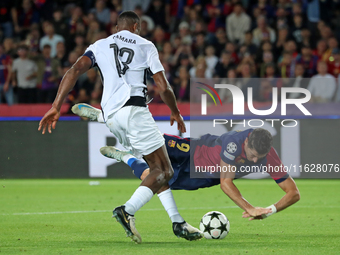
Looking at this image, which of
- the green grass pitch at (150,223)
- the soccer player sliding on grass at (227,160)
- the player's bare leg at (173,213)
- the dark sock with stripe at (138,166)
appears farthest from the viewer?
the dark sock with stripe at (138,166)

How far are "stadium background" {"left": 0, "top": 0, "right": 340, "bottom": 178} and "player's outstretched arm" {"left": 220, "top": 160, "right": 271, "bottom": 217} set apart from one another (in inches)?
246

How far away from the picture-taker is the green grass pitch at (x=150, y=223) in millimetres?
5145

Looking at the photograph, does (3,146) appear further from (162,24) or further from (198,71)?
(162,24)

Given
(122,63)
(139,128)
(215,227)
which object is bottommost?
(215,227)

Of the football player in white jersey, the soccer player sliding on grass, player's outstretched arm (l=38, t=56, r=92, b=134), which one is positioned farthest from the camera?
the soccer player sliding on grass

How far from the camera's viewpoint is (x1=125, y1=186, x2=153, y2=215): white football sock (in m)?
5.20

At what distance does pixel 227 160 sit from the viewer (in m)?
5.96

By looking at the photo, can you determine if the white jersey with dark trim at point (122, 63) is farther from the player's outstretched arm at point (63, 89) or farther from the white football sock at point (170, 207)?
the white football sock at point (170, 207)

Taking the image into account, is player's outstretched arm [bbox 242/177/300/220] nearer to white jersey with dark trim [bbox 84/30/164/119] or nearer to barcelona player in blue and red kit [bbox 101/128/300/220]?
barcelona player in blue and red kit [bbox 101/128/300/220]

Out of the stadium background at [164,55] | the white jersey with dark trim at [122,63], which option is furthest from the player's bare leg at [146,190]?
the stadium background at [164,55]

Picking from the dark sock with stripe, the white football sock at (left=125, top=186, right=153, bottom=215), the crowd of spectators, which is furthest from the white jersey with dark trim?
the crowd of spectators

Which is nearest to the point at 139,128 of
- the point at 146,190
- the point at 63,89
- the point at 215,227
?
the point at 146,190

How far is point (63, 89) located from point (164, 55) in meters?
9.30

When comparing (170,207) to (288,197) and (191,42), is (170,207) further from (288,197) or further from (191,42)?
(191,42)
